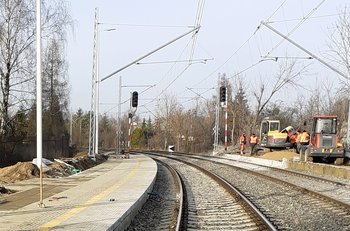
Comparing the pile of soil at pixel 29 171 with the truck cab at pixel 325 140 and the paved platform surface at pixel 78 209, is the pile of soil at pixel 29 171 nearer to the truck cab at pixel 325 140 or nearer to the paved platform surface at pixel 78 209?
the paved platform surface at pixel 78 209

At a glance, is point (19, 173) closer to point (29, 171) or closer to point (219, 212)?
point (29, 171)

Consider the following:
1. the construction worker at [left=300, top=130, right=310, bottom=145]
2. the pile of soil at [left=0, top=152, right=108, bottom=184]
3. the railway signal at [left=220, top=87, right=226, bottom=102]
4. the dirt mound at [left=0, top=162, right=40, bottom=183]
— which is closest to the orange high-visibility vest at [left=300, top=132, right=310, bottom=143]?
the construction worker at [left=300, top=130, right=310, bottom=145]

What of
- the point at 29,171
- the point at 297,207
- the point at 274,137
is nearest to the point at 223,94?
the point at 274,137

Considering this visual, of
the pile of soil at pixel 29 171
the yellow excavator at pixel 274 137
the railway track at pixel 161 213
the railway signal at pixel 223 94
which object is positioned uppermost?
the railway signal at pixel 223 94

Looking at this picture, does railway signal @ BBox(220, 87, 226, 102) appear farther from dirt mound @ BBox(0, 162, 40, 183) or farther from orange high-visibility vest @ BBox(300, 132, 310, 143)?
dirt mound @ BBox(0, 162, 40, 183)

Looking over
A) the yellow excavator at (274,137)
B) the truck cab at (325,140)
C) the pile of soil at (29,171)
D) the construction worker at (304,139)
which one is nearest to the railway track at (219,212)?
the pile of soil at (29,171)

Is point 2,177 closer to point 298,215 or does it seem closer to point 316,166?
point 298,215

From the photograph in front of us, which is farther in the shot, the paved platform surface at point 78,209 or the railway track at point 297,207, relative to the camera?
the railway track at point 297,207

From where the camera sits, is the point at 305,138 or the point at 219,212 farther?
the point at 305,138

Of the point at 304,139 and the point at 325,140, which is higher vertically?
the point at 325,140

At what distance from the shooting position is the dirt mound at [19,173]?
729 inches

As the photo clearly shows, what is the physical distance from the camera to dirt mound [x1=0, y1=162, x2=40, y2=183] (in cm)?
1851

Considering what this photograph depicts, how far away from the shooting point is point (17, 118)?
34625mm

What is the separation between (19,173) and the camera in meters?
19.1
